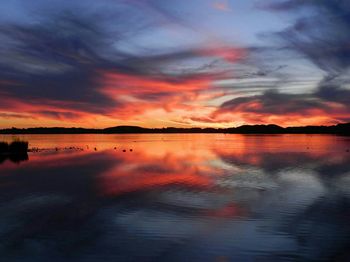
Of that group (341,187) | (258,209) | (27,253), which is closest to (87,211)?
(27,253)

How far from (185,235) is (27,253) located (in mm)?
5846

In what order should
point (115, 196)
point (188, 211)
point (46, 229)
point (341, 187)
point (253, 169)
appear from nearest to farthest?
point (46, 229) → point (188, 211) → point (115, 196) → point (341, 187) → point (253, 169)

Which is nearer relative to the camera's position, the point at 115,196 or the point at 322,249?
the point at 322,249

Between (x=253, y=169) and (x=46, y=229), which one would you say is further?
(x=253, y=169)

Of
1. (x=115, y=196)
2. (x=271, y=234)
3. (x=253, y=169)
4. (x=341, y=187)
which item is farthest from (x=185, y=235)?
(x=253, y=169)

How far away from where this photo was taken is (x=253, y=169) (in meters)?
40.0

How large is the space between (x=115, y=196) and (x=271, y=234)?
12.1m

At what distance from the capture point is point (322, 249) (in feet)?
44.4

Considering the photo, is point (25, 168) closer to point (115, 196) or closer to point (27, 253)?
point (115, 196)

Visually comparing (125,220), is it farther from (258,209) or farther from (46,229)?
Answer: (258,209)

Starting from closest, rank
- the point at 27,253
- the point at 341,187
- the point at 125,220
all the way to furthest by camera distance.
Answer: the point at 27,253, the point at 125,220, the point at 341,187

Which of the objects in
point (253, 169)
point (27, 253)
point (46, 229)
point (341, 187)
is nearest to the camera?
point (27, 253)

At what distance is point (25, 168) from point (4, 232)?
84.7 feet

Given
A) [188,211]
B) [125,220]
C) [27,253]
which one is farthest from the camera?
[188,211]
